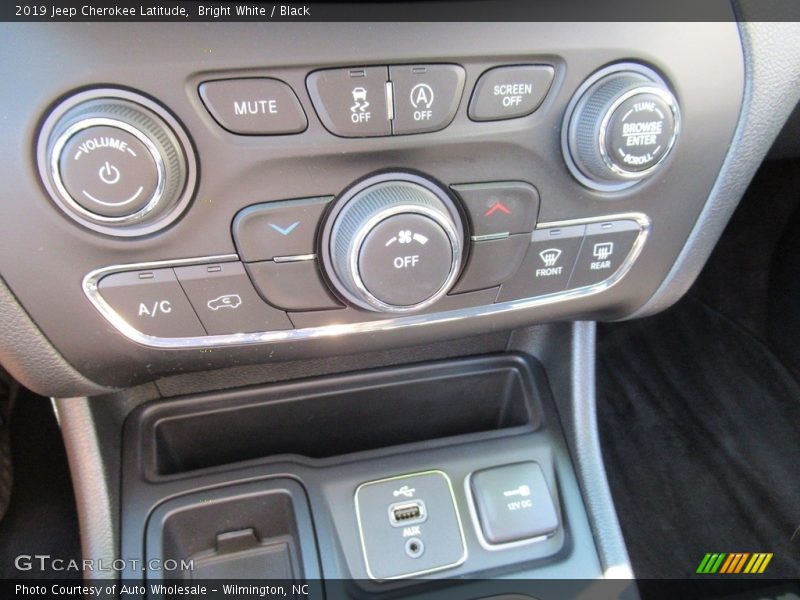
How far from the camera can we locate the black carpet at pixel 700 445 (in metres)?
1.02

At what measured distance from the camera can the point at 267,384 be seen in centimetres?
70

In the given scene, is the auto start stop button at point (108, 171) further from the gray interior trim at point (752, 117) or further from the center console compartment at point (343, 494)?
the gray interior trim at point (752, 117)

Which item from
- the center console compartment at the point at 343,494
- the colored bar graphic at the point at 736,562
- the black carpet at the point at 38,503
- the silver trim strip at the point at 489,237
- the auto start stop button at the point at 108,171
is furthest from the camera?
the colored bar graphic at the point at 736,562

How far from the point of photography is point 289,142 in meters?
0.48

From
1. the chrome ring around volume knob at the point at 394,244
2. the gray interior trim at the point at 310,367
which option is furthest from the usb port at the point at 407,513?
the chrome ring around volume knob at the point at 394,244

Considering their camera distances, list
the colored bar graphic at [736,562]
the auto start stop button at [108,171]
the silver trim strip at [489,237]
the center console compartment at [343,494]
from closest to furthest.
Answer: the auto start stop button at [108,171] < the silver trim strip at [489,237] < the center console compartment at [343,494] < the colored bar graphic at [736,562]

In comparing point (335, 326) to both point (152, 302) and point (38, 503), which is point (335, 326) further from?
point (38, 503)

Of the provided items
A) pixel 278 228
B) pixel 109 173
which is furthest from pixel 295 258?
pixel 109 173

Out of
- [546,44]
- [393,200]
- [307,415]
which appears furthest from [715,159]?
[307,415]

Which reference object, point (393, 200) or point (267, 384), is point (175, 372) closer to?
point (267, 384)

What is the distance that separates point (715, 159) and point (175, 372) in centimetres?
52

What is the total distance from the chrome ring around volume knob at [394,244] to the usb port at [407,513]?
0.26 m

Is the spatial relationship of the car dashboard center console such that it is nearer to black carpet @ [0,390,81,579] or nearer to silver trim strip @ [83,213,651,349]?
Answer: silver trim strip @ [83,213,651,349]

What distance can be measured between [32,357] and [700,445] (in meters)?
1.00
